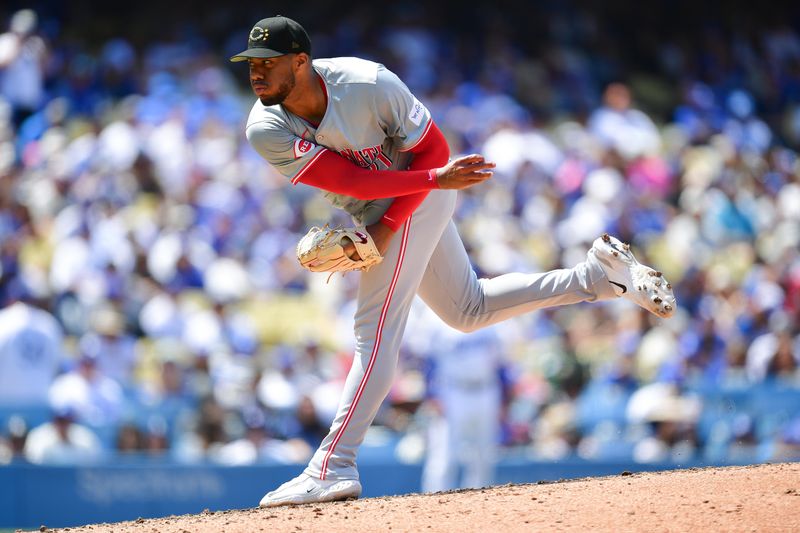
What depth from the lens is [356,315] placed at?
15.8ft

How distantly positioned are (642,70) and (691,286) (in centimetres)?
595

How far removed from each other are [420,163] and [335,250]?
19.8 inches

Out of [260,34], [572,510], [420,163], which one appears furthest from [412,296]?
[260,34]

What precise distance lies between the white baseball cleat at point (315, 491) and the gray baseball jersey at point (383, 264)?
31 mm

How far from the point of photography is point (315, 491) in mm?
4734

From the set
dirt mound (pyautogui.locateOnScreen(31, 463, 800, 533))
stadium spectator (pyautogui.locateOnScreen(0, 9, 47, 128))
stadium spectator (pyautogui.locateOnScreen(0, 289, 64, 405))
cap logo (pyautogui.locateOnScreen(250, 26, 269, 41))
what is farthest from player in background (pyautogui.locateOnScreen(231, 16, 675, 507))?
stadium spectator (pyautogui.locateOnScreen(0, 9, 47, 128))

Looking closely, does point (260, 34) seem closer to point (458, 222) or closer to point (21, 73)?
point (458, 222)

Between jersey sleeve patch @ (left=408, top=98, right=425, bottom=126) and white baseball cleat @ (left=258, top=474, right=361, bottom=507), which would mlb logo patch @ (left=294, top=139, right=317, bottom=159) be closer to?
jersey sleeve patch @ (left=408, top=98, right=425, bottom=126)

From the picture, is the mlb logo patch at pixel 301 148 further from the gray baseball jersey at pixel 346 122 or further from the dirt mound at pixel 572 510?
the dirt mound at pixel 572 510

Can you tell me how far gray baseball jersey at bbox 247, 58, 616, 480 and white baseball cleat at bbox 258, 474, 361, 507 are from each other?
31 mm

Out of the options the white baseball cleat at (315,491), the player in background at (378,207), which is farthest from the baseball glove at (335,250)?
the white baseball cleat at (315,491)

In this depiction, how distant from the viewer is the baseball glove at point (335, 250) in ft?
15.1

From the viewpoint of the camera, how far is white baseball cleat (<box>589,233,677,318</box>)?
4.92 meters

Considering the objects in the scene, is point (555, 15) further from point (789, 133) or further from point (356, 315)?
point (356, 315)
